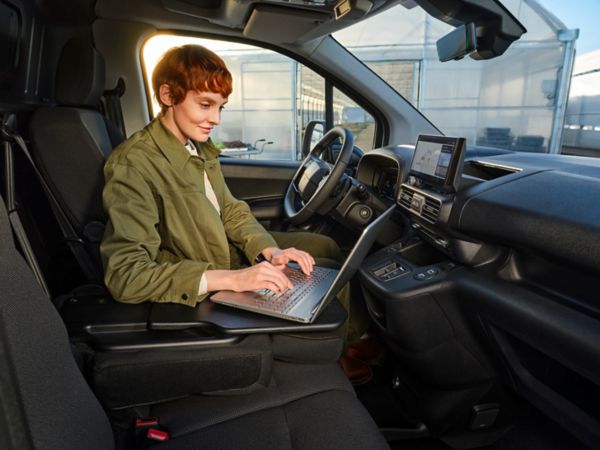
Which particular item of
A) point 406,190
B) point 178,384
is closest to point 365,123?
point 406,190

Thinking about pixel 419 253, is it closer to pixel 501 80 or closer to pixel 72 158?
pixel 72 158

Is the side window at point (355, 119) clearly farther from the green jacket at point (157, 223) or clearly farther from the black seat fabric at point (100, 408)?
the black seat fabric at point (100, 408)

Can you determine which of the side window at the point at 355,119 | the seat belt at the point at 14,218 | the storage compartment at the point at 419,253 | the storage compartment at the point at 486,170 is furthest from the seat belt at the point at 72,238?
the side window at the point at 355,119

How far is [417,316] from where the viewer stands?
4.07ft

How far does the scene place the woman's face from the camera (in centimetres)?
114

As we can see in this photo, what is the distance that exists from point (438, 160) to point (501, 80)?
1.42 metres

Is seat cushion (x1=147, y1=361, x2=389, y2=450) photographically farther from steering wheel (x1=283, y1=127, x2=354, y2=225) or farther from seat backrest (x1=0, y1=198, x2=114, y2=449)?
steering wheel (x1=283, y1=127, x2=354, y2=225)

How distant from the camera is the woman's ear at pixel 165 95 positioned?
44.8 inches

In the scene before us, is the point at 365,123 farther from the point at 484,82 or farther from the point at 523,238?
the point at 523,238

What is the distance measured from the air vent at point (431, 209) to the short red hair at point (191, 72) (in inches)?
26.4

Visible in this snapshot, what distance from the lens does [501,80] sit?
2.36 metres

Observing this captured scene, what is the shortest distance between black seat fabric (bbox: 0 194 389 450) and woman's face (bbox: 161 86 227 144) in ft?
2.16

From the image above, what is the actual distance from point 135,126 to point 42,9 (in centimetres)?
82

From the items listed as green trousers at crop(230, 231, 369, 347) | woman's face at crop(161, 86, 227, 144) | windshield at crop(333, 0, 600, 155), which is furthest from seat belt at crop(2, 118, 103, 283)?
windshield at crop(333, 0, 600, 155)
